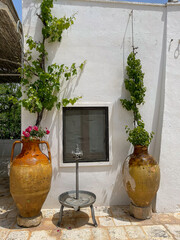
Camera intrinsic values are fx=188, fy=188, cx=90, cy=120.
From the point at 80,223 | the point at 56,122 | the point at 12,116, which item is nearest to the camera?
the point at 80,223

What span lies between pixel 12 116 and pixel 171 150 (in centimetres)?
595

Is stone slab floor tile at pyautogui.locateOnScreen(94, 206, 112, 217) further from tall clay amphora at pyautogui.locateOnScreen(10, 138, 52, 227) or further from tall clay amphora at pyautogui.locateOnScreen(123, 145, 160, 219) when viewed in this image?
tall clay amphora at pyautogui.locateOnScreen(10, 138, 52, 227)

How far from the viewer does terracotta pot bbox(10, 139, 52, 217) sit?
2.56 m

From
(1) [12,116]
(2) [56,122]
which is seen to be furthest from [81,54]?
(1) [12,116]

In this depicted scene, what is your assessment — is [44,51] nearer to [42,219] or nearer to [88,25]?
[88,25]

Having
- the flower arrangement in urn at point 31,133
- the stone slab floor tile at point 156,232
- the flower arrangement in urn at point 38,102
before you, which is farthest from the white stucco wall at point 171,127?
the flower arrangement in urn at point 31,133

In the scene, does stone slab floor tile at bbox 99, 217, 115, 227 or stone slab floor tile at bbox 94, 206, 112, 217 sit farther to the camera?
stone slab floor tile at bbox 94, 206, 112, 217

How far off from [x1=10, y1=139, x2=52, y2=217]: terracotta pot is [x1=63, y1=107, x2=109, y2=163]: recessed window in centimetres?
68

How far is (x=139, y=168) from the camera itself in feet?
9.47

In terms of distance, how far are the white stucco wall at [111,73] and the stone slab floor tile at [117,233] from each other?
0.71m

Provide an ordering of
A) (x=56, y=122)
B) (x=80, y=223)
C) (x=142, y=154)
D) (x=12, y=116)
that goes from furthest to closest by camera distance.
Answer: (x=12, y=116) → (x=56, y=122) → (x=142, y=154) → (x=80, y=223)

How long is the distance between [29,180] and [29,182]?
0.03 m

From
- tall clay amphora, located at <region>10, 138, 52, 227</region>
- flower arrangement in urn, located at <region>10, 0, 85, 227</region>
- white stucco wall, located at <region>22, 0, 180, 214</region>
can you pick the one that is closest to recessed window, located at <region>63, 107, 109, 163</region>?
white stucco wall, located at <region>22, 0, 180, 214</region>

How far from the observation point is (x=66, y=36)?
10.8 ft
